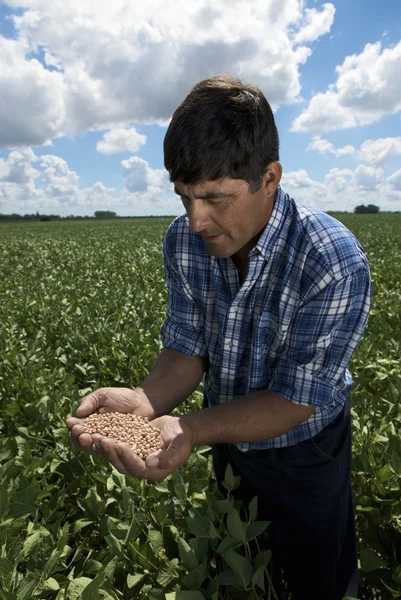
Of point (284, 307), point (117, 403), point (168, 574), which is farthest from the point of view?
point (117, 403)

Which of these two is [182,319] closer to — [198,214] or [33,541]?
[198,214]

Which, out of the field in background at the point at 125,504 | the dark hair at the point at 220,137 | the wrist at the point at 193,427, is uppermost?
A: the dark hair at the point at 220,137

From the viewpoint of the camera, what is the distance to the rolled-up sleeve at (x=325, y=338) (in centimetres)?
170

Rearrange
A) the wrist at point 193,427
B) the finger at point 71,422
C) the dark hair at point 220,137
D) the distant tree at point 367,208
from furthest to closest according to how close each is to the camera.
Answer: the distant tree at point 367,208, the finger at point 71,422, the wrist at point 193,427, the dark hair at point 220,137

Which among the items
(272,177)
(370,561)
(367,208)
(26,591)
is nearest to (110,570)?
(26,591)

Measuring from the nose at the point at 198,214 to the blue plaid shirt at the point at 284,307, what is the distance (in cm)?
23

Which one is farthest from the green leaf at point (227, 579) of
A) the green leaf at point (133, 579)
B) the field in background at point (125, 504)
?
the green leaf at point (133, 579)

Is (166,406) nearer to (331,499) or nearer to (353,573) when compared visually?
(331,499)

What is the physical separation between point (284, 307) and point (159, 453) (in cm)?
67

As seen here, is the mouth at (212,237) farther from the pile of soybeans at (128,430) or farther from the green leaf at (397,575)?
the green leaf at (397,575)

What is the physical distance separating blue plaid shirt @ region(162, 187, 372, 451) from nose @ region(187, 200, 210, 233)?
0.23 meters

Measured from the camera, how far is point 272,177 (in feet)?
5.70

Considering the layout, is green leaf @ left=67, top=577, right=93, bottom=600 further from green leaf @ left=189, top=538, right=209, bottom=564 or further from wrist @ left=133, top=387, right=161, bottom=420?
wrist @ left=133, top=387, right=161, bottom=420

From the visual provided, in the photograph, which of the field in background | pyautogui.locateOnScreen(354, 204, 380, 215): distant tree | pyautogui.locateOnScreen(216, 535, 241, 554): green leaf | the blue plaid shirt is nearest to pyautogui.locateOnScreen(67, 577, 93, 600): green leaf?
the field in background
